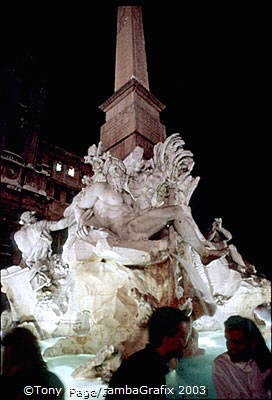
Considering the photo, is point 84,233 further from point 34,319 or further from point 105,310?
point 34,319

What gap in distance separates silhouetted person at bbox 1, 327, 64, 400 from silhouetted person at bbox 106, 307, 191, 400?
37 centimetres

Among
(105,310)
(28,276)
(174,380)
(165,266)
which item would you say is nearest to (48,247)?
(28,276)

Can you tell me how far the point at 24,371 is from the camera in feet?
5.26

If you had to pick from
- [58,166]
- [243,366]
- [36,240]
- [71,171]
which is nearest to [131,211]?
[36,240]

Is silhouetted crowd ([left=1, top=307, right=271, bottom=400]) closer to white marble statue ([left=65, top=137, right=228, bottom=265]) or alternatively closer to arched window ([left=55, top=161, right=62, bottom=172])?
white marble statue ([left=65, top=137, right=228, bottom=265])

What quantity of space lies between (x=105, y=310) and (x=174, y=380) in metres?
1.66

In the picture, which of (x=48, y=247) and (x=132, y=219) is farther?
(x=48, y=247)

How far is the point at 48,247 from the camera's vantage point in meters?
5.96

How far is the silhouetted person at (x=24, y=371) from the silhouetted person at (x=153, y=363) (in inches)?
14.4

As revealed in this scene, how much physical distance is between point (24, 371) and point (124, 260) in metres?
2.58

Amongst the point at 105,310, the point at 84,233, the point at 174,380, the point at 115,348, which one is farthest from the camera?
the point at 84,233

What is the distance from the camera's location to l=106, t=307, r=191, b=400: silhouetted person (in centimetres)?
153

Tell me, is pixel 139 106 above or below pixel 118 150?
above

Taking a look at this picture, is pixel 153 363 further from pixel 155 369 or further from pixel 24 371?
pixel 24 371
